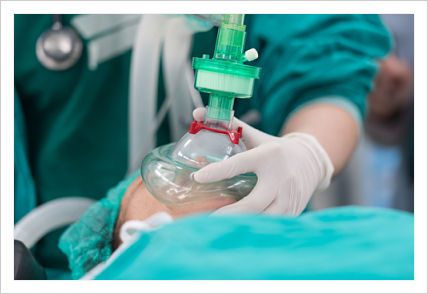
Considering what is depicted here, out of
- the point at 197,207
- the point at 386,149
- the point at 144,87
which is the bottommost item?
the point at 386,149

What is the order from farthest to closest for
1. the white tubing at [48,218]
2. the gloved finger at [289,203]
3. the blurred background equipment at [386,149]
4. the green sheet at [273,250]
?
the blurred background equipment at [386,149], the white tubing at [48,218], the gloved finger at [289,203], the green sheet at [273,250]

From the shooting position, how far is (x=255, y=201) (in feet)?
1.45

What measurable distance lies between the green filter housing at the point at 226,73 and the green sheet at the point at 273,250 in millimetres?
113

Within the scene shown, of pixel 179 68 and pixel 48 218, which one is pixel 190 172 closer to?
pixel 179 68

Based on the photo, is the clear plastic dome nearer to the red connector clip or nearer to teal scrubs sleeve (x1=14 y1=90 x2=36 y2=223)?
the red connector clip

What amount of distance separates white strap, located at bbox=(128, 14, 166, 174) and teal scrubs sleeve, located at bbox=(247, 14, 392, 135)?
144 millimetres

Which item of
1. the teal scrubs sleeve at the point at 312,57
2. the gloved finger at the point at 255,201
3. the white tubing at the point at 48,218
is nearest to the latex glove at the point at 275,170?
the gloved finger at the point at 255,201

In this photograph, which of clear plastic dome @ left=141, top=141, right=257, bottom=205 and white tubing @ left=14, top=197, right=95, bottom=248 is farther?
white tubing @ left=14, top=197, right=95, bottom=248

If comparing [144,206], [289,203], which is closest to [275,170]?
[289,203]

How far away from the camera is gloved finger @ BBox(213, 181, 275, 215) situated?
0.42 metres

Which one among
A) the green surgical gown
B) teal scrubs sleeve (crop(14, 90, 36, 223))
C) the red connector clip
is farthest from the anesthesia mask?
teal scrubs sleeve (crop(14, 90, 36, 223))

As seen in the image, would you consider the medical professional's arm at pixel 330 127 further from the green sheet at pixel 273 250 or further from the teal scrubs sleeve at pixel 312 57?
the green sheet at pixel 273 250

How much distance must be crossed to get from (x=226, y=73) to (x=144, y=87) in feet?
0.79

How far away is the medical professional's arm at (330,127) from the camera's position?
64 cm
